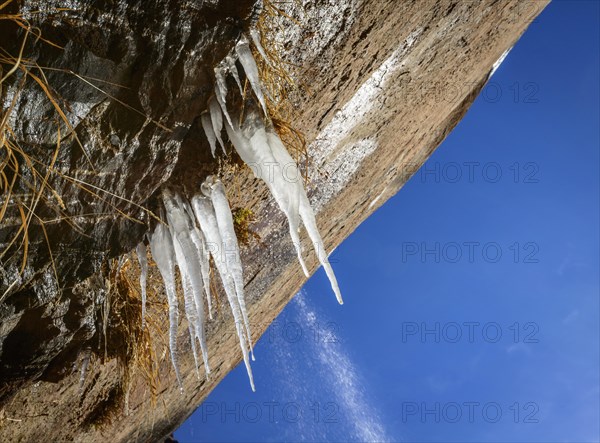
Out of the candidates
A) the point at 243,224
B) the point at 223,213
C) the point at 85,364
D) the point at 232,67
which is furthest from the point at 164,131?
the point at 85,364

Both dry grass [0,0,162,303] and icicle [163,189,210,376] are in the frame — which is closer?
dry grass [0,0,162,303]

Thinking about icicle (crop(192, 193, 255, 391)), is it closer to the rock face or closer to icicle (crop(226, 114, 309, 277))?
the rock face

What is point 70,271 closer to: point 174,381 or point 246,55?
point 246,55

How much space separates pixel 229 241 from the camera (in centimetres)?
247

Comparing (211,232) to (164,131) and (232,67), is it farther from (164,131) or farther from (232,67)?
(232,67)

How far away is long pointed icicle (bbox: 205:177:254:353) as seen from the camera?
8.12ft

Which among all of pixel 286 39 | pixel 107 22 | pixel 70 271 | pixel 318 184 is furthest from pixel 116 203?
pixel 318 184

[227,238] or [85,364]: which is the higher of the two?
[227,238]

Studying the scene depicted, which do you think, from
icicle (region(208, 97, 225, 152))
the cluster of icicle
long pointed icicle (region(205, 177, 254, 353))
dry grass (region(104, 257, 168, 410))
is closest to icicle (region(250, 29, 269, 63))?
the cluster of icicle

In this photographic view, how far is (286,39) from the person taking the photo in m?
2.44

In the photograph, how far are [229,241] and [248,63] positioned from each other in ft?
2.64

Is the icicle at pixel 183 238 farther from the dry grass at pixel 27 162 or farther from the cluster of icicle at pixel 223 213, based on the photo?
the dry grass at pixel 27 162

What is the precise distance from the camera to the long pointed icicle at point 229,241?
8.12 feet

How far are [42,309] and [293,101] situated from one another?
1.59m
